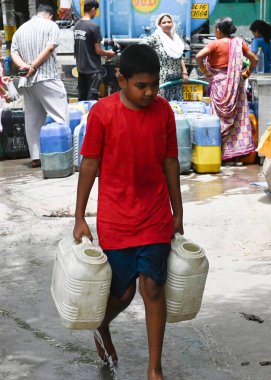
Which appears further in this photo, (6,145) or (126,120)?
(6,145)

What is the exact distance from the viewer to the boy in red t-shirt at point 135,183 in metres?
3.48

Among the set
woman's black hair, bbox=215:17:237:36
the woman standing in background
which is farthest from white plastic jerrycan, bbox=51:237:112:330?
the woman standing in background

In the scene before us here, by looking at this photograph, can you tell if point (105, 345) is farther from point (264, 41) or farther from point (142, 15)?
point (142, 15)

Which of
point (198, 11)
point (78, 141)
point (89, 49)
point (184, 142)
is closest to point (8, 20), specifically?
point (198, 11)

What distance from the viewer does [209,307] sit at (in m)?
4.66

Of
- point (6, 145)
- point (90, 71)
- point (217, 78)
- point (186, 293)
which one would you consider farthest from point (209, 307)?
point (90, 71)

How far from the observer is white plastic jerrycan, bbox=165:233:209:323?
11.5 ft

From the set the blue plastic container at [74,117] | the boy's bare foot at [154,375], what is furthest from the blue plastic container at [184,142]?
the boy's bare foot at [154,375]

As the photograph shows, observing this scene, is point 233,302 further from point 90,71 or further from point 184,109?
point 90,71

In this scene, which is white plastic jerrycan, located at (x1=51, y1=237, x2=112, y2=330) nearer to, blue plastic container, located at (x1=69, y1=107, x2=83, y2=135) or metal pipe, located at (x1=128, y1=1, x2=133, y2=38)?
blue plastic container, located at (x1=69, y1=107, x2=83, y2=135)

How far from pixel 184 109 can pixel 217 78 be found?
2.11ft

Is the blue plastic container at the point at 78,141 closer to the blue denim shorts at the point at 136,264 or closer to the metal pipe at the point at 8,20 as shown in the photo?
the blue denim shorts at the point at 136,264

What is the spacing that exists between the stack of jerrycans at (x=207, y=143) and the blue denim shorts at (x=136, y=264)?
5180mm

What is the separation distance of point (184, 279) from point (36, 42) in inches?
236
